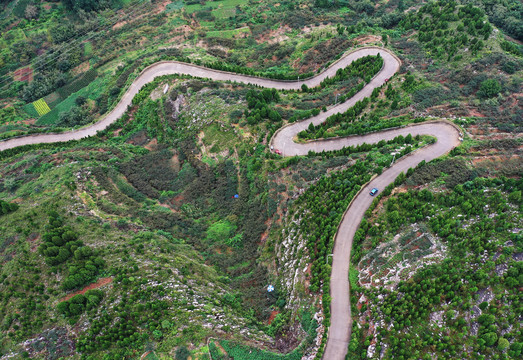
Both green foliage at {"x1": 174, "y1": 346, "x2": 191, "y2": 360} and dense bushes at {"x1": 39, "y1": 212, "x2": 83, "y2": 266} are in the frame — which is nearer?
green foliage at {"x1": 174, "y1": 346, "x2": 191, "y2": 360}

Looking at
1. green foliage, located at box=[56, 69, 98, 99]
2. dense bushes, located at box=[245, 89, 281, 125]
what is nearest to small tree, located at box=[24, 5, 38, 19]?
green foliage, located at box=[56, 69, 98, 99]

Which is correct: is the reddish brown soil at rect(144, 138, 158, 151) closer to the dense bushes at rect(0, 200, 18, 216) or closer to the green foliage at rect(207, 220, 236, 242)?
the dense bushes at rect(0, 200, 18, 216)

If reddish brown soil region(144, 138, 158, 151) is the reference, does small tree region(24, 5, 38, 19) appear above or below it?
above

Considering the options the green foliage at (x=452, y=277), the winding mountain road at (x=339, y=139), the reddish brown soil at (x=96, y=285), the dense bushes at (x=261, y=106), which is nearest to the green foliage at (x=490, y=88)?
the winding mountain road at (x=339, y=139)

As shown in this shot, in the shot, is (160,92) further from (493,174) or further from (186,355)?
(493,174)

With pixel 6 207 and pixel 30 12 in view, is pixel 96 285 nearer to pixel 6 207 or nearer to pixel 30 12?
pixel 6 207

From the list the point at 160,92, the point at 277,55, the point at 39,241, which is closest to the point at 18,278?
the point at 39,241

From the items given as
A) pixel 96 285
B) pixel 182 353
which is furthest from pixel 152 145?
pixel 182 353
